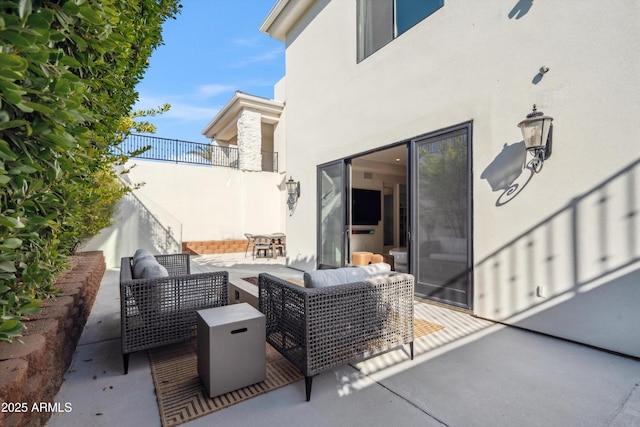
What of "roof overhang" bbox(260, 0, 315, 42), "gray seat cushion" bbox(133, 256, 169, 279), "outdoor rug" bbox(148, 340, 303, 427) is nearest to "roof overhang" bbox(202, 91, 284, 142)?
"roof overhang" bbox(260, 0, 315, 42)

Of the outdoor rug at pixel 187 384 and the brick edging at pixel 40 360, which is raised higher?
the brick edging at pixel 40 360

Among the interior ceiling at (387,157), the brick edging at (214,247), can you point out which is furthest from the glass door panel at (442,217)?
the brick edging at (214,247)

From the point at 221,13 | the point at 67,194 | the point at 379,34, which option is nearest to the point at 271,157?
the point at 221,13

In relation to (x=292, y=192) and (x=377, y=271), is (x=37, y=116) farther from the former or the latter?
(x=292, y=192)

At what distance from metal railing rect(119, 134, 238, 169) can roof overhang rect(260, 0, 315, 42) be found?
5403 mm

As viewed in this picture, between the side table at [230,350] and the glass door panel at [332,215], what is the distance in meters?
4.15

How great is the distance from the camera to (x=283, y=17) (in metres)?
8.01

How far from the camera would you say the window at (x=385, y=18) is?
504 cm

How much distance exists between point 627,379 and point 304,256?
19.7 ft

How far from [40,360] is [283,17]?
28.7ft

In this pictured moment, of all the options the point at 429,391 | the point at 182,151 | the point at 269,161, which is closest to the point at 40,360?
the point at 429,391

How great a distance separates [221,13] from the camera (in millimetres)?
9148

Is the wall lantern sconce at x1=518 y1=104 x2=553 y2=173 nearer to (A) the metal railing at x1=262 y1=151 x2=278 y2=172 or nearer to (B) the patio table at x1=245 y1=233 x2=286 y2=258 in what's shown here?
(B) the patio table at x1=245 y1=233 x2=286 y2=258

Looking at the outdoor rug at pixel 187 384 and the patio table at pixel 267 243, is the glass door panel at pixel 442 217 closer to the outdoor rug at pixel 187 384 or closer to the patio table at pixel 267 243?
the outdoor rug at pixel 187 384
